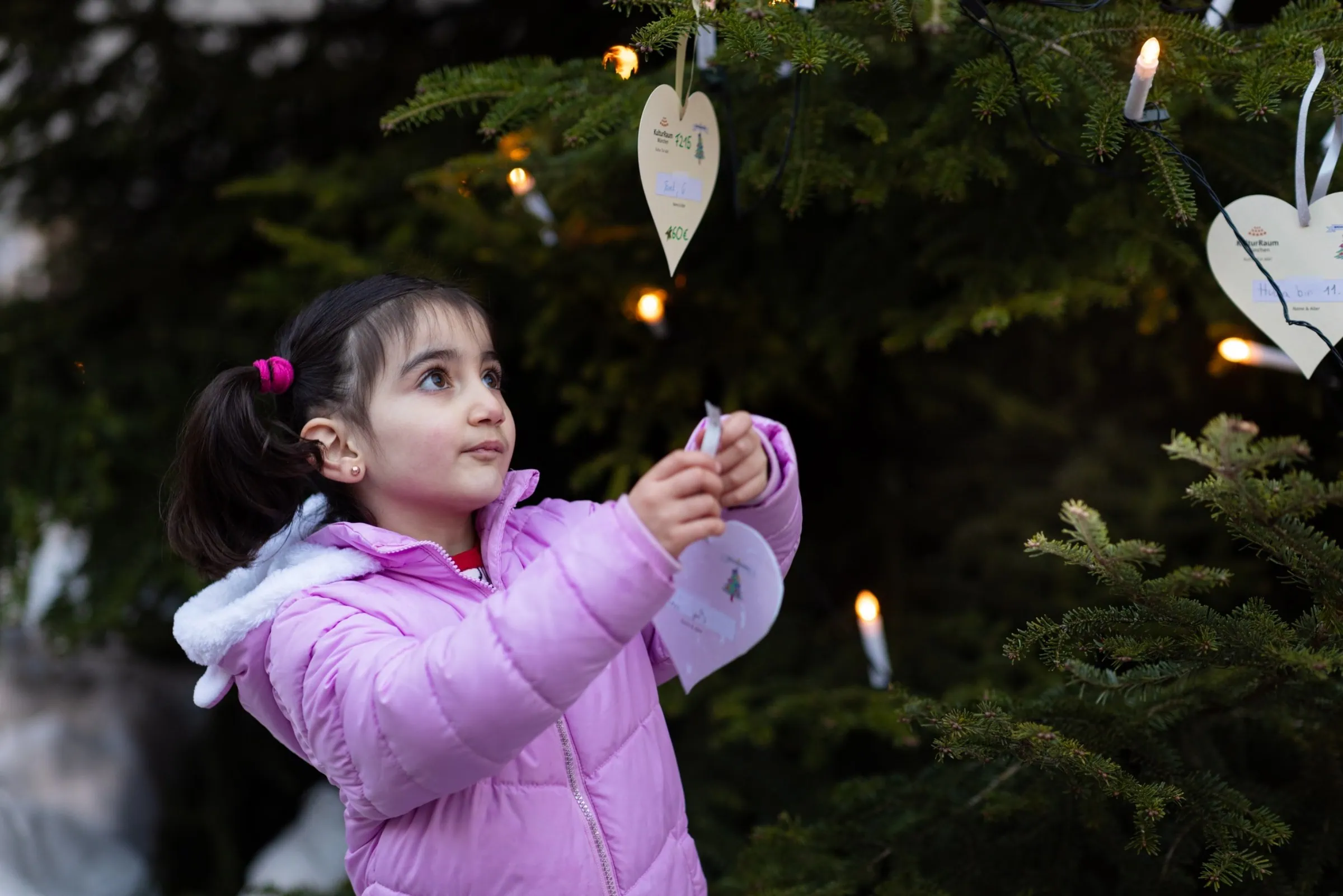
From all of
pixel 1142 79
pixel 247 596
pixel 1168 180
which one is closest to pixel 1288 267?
pixel 1168 180

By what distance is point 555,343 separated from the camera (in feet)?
7.30

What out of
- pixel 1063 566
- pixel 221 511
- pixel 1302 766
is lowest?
pixel 1063 566

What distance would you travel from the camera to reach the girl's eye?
1311 millimetres

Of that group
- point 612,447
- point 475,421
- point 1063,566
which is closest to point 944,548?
point 1063,566

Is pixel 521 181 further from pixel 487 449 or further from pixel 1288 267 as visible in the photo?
pixel 1288 267

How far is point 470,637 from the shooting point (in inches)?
41.1

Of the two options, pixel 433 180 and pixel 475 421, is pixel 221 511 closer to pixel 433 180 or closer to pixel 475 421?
pixel 475 421

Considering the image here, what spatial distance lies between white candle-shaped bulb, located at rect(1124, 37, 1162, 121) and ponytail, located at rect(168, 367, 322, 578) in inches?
42.6

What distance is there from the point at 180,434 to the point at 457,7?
1.87 meters

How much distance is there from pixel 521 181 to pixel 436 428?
713 millimetres

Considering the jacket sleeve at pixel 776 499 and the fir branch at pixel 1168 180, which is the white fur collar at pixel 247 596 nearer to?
the jacket sleeve at pixel 776 499

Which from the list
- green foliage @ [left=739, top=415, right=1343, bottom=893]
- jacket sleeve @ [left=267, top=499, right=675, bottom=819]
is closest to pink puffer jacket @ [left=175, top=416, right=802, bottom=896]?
jacket sleeve @ [left=267, top=499, right=675, bottom=819]

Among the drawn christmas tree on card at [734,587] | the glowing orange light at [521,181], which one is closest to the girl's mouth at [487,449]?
the drawn christmas tree on card at [734,587]

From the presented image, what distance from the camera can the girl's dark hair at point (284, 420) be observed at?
1344 millimetres
